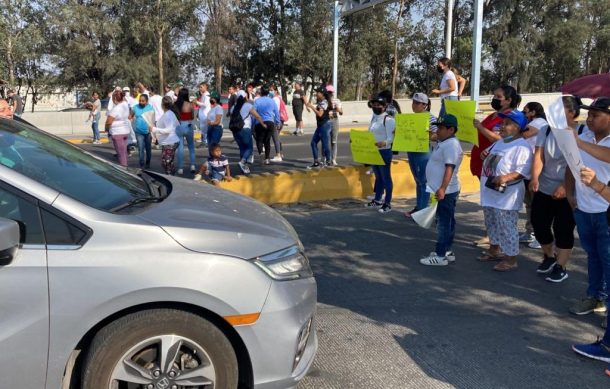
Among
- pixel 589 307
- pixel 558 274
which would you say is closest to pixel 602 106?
pixel 589 307

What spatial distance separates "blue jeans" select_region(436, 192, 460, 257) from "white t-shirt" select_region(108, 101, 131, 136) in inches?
269

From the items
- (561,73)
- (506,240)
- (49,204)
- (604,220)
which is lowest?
(506,240)

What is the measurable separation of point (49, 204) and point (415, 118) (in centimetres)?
515

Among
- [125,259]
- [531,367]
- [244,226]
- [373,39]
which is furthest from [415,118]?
[373,39]

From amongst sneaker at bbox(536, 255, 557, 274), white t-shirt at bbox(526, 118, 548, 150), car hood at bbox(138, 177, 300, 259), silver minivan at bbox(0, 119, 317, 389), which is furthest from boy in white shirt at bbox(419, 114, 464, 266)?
silver minivan at bbox(0, 119, 317, 389)

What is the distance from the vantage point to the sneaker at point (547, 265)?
17.9ft

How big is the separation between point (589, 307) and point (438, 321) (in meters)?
1.23

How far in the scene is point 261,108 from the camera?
11898 millimetres

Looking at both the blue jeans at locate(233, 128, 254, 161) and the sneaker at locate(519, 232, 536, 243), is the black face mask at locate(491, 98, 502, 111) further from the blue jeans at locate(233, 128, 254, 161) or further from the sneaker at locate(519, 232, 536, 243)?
the blue jeans at locate(233, 128, 254, 161)

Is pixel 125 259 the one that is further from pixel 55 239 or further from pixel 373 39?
pixel 373 39

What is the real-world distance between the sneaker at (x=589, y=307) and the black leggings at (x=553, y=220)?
2.28 ft

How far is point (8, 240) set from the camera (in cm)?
237

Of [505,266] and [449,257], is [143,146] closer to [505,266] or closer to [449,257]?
[449,257]

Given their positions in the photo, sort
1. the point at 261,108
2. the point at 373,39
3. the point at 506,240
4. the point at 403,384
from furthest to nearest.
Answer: the point at 373,39, the point at 261,108, the point at 506,240, the point at 403,384
